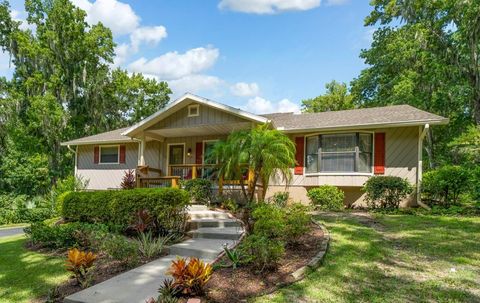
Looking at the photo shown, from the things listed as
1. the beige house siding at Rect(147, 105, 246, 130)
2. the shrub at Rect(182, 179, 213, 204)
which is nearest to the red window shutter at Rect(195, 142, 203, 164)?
the beige house siding at Rect(147, 105, 246, 130)

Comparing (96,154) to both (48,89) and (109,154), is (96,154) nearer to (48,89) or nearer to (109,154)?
(109,154)

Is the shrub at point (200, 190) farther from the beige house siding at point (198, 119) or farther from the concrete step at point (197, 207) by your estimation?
the beige house siding at point (198, 119)

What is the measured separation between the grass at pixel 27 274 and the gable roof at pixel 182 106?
6515 mm

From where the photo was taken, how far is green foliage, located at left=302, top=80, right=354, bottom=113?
1172 inches

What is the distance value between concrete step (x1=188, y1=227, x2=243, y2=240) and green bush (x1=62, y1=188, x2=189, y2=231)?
0.45m

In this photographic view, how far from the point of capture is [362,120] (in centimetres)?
1198

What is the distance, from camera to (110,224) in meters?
7.89

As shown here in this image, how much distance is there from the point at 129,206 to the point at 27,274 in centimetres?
247

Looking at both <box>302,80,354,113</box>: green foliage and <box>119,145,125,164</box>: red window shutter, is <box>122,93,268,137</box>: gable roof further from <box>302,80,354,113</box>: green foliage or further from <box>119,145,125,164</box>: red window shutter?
<box>302,80,354,113</box>: green foliage

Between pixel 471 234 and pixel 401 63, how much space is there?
1573 cm

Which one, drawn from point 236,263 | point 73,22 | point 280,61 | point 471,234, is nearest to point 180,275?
point 236,263

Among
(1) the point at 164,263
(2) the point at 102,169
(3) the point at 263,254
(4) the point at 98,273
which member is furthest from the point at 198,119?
(3) the point at 263,254

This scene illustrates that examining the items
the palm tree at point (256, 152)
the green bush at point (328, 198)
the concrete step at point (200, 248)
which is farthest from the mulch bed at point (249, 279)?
the green bush at point (328, 198)

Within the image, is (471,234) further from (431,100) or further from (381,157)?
(431,100)
